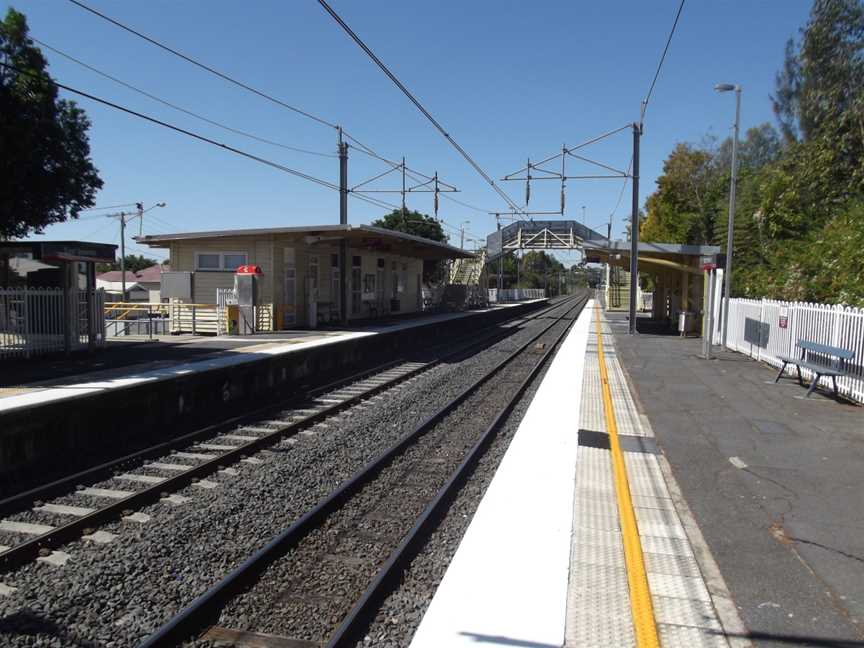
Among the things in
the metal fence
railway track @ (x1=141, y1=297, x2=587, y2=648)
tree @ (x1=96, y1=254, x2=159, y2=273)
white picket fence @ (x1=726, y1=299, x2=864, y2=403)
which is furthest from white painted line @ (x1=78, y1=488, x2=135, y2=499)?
tree @ (x1=96, y1=254, x2=159, y2=273)

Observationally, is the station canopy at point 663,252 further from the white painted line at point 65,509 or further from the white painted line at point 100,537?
the white painted line at point 100,537

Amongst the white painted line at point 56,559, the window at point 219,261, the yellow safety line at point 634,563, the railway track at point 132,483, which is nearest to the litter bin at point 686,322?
the window at point 219,261

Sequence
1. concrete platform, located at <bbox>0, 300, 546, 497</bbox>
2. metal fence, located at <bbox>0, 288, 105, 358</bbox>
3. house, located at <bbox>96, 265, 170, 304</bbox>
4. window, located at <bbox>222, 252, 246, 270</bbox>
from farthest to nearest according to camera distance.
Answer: house, located at <bbox>96, 265, 170, 304</bbox> < window, located at <bbox>222, 252, 246, 270</bbox> < metal fence, located at <bbox>0, 288, 105, 358</bbox> < concrete platform, located at <bbox>0, 300, 546, 497</bbox>

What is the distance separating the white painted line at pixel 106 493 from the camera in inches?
275

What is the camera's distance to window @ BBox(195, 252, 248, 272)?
23.6m

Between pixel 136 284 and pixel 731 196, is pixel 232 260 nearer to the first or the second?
pixel 731 196

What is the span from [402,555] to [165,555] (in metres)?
1.95

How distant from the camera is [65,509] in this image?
659 centimetres

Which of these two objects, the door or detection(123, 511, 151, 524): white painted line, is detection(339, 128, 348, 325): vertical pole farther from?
detection(123, 511, 151, 524): white painted line

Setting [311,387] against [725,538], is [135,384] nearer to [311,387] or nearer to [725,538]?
[311,387]

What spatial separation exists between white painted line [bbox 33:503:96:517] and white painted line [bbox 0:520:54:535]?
32 centimetres

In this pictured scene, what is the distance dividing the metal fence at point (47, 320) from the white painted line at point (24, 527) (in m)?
8.35

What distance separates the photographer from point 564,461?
317 inches

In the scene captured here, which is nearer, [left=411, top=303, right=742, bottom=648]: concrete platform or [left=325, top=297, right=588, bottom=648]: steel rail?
[left=411, top=303, right=742, bottom=648]: concrete platform
